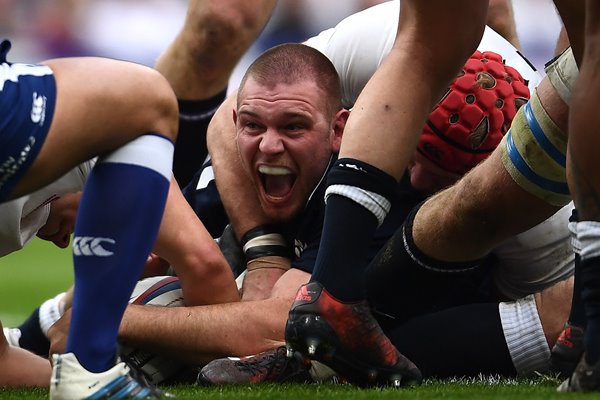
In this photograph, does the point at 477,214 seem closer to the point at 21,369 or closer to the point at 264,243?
the point at 264,243

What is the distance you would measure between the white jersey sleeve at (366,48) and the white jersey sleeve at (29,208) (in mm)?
1188

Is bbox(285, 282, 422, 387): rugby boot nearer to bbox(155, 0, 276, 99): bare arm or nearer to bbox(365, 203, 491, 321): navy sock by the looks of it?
bbox(365, 203, 491, 321): navy sock

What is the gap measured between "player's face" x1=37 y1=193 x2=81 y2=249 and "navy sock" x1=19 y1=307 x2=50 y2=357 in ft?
1.91

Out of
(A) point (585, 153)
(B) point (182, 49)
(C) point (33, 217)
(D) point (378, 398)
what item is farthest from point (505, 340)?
(B) point (182, 49)

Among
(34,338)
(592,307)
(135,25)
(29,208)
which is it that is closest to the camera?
(592,307)

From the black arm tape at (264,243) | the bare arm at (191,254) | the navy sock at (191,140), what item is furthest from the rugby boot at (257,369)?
the navy sock at (191,140)

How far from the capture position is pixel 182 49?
583 centimetres

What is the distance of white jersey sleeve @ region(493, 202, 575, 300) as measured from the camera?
395cm

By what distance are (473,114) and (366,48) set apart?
620mm

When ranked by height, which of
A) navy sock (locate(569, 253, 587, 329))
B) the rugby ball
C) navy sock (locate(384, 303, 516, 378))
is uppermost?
navy sock (locate(569, 253, 587, 329))

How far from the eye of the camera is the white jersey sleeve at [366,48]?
432cm

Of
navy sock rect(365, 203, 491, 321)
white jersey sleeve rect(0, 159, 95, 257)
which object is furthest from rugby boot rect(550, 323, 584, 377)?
white jersey sleeve rect(0, 159, 95, 257)

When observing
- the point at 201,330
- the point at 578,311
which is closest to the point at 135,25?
the point at 201,330

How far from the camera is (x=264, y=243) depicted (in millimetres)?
4293
